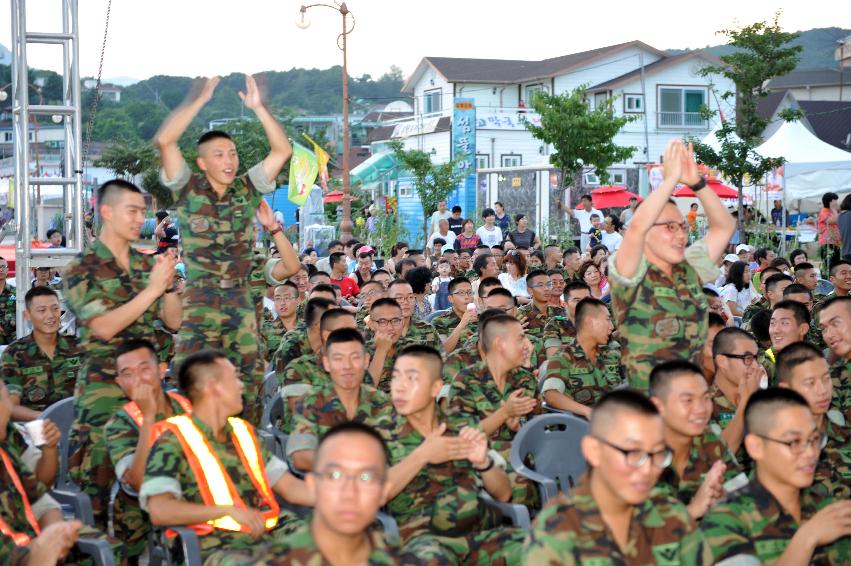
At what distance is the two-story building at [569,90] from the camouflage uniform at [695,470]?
2862 centimetres

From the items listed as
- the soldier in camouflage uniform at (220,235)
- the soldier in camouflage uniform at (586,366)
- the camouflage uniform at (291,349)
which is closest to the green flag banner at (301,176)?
the camouflage uniform at (291,349)

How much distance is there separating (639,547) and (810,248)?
17210 mm

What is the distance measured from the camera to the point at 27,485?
398cm

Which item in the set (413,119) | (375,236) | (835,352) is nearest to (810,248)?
(375,236)

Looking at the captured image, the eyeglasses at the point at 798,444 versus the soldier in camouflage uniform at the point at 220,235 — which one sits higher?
the soldier in camouflage uniform at the point at 220,235

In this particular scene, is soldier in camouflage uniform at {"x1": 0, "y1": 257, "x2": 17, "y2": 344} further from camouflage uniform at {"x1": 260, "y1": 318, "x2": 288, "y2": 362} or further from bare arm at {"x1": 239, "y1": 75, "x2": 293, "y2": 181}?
bare arm at {"x1": 239, "y1": 75, "x2": 293, "y2": 181}

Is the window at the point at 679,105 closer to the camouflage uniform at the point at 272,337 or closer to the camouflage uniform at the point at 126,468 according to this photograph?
the camouflage uniform at the point at 272,337

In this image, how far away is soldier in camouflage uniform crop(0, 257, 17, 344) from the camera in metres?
8.66

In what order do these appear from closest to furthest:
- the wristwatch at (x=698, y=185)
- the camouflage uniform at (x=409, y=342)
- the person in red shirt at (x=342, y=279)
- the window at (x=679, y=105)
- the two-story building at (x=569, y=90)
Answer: the wristwatch at (x=698, y=185), the camouflage uniform at (x=409, y=342), the person in red shirt at (x=342, y=279), the two-story building at (x=569, y=90), the window at (x=679, y=105)

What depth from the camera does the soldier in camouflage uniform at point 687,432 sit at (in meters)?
4.19

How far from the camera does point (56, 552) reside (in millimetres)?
3492

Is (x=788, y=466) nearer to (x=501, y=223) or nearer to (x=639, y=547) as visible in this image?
(x=639, y=547)

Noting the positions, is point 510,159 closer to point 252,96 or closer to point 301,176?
point 301,176

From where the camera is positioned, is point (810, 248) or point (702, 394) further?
point (810, 248)
